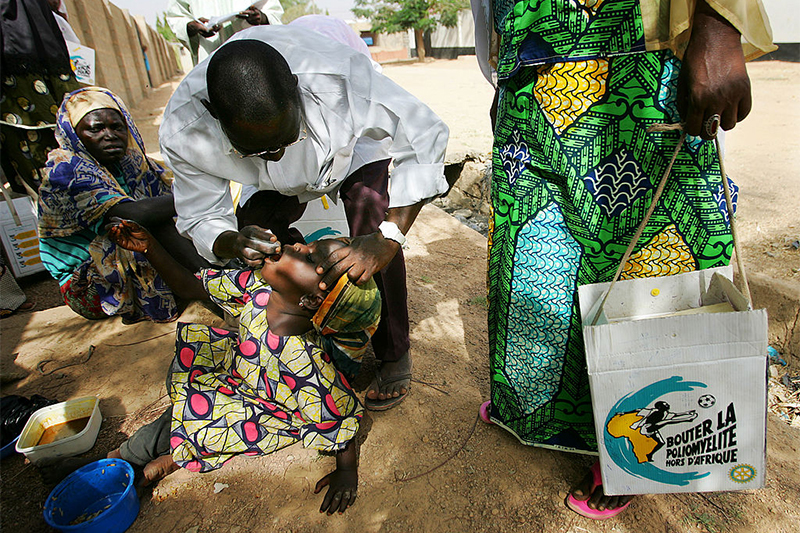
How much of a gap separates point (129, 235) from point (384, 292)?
1.68 metres

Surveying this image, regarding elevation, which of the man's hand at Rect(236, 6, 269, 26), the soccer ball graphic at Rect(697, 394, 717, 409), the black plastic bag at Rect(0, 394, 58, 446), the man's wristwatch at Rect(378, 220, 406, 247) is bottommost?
the black plastic bag at Rect(0, 394, 58, 446)

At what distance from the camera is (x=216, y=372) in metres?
2.00

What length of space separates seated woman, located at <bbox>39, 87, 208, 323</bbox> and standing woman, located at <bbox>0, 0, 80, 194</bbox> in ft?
2.40

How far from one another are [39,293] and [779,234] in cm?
567

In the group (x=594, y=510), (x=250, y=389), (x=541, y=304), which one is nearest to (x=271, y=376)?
(x=250, y=389)

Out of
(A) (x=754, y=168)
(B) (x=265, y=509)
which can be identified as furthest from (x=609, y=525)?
(A) (x=754, y=168)

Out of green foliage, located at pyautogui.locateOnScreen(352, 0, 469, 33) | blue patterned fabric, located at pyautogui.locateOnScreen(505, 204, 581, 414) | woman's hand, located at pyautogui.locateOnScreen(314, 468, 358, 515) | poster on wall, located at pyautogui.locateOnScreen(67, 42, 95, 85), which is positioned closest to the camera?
blue patterned fabric, located at pyautogui.locateOnScreen(505, 204, 581, 414)

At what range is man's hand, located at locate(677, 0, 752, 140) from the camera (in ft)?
3.49

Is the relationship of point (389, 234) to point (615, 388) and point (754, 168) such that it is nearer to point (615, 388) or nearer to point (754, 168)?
point (615, 388)

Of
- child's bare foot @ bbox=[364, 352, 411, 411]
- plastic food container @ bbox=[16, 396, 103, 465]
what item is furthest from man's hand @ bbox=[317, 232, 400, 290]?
plastic food container @ bbox=[16, 396, 103, 465]

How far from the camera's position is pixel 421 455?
1.95m

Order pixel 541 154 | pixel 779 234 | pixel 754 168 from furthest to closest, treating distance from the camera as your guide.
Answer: pixel 754 168 < pixel 779 234 < pixel 541 154

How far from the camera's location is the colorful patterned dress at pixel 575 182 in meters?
1.27

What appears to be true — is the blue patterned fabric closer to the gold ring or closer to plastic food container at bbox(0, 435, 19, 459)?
the gold ring
